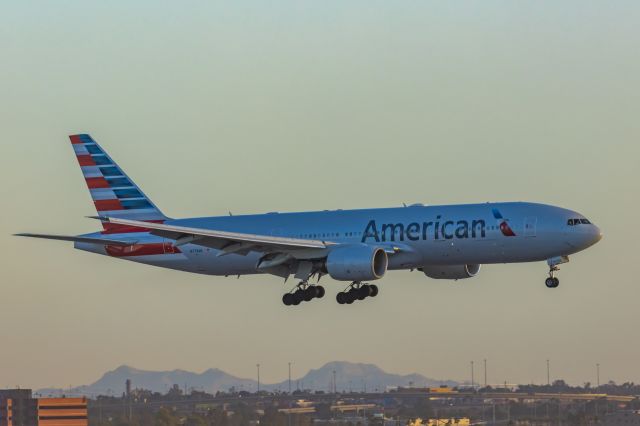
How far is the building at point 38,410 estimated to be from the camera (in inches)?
4409

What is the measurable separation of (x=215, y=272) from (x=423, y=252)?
15369mm

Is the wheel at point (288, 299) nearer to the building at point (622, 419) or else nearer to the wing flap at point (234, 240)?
the wing flap at point (234, 240)

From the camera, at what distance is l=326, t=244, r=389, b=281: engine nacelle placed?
83688 mm

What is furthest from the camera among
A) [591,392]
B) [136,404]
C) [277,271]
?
[591,392]

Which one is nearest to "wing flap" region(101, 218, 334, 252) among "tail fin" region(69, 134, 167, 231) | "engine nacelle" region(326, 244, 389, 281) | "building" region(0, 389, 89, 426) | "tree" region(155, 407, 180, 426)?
"engine nacelle" region(326, 244, 389, 281)

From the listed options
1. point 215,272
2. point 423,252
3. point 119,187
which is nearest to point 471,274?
point 423,252

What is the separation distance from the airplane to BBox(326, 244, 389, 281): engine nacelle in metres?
0.06

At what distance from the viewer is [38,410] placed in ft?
383

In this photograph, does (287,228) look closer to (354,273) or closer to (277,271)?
(277,271)

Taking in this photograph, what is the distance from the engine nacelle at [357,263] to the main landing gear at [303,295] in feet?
18.3

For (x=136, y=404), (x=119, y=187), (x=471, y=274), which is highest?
(x=119, y=187)

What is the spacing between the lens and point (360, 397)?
5512 inches

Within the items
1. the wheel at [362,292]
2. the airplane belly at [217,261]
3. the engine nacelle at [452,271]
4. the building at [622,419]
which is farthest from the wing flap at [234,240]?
the building at [622,419]

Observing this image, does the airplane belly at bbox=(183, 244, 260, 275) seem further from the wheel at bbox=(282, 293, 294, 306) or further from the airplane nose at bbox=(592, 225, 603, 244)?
the airplane nose at bbox=(592, 225, 603, 244)
